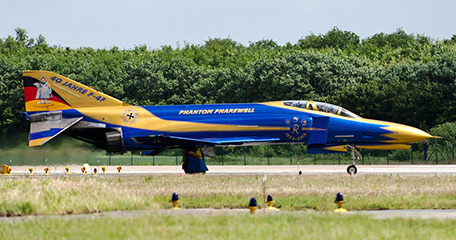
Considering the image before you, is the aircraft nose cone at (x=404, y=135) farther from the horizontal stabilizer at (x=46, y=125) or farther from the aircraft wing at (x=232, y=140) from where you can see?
the horizontal stabilizer at (x=46, y=125)

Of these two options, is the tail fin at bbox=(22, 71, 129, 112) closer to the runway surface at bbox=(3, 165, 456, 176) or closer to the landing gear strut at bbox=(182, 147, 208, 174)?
the runway surface at bbox=(3, 165, 456, 176)

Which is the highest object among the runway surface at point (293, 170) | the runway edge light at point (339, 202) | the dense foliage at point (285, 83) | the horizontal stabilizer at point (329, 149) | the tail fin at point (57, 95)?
the dense foliage at point (285, 83)

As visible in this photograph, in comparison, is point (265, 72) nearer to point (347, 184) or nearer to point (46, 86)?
point (46, 86)

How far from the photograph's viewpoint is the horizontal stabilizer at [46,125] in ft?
111

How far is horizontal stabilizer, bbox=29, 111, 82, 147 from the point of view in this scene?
33.8 m

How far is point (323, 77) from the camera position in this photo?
209ft

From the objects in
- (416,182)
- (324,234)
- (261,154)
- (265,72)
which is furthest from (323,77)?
(324,234)

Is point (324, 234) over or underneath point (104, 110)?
underneath

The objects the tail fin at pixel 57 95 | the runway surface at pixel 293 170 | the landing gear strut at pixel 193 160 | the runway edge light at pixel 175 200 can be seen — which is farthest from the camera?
the runway surface at pixel 293 170

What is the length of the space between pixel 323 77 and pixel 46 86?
34241 millimetres

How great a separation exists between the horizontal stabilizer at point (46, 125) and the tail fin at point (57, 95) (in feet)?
1.19

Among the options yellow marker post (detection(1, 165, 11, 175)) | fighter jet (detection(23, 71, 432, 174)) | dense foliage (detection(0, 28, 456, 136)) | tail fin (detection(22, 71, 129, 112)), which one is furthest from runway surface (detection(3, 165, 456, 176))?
dense foliage (detection(0, 28, 456, 136))

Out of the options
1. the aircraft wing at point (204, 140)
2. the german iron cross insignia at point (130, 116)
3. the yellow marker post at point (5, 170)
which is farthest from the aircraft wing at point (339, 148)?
the yellow marker post at point (5, 170)

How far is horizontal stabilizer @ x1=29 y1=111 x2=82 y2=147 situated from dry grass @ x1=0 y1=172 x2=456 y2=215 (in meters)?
7.12
